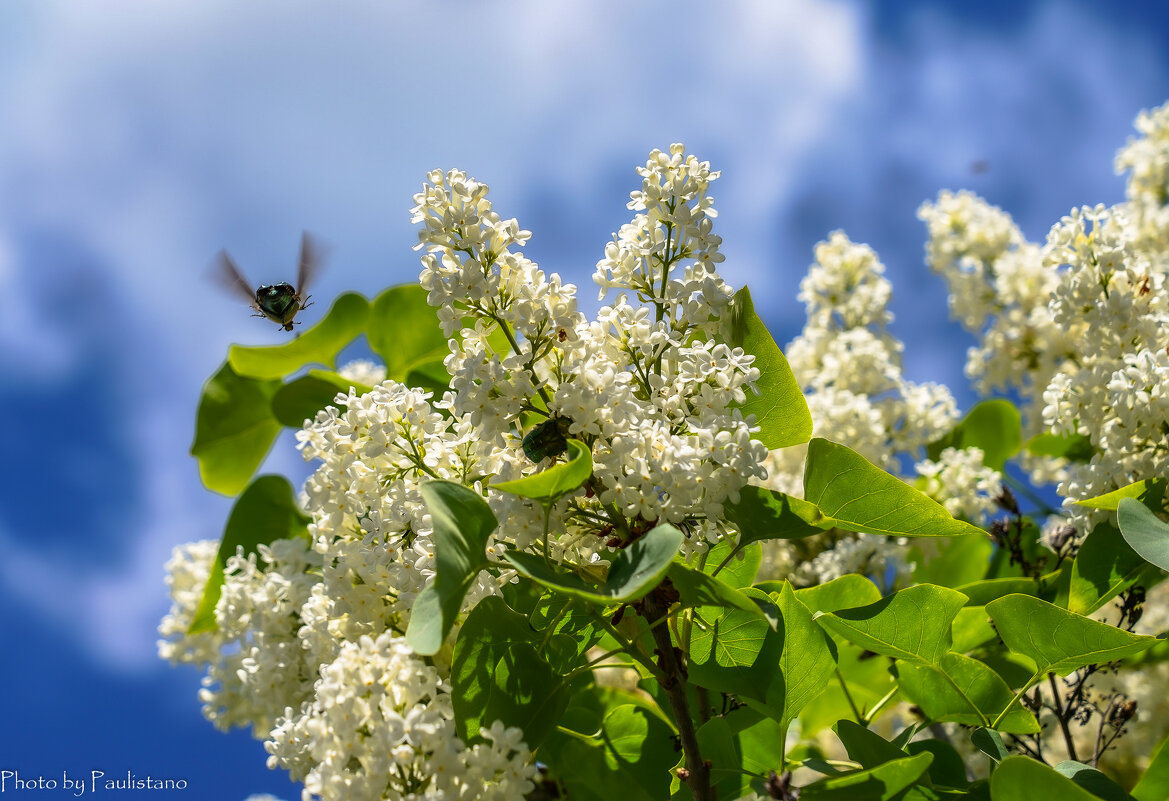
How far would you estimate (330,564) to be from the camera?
5.34ft

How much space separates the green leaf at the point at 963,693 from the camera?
1547mm

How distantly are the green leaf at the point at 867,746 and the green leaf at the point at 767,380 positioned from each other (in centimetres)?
47

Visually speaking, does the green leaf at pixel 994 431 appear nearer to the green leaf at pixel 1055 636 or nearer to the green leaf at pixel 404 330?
the green leaf at pixel 1055 636

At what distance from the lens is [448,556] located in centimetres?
113

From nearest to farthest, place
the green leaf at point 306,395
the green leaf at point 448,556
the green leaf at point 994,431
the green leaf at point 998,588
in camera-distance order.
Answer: the green leaf at point 448,556 → the green leaf at point 998,588 → the green leaf at point 306,395 → the green leaf at point 994,431

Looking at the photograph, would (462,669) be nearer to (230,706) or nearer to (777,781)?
(777,781)

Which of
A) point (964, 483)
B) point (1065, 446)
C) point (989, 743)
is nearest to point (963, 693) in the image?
point (989, 743)

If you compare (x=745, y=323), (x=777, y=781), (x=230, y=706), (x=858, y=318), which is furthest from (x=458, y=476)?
(x=858, y=318)

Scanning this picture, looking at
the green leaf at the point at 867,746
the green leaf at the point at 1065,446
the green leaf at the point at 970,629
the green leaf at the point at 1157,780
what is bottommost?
the green leaf at the point at 1157,780

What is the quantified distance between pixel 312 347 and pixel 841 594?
163 centimetres

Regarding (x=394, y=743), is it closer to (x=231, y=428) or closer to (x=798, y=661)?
(x=798, y=661)

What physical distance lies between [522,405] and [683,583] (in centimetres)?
36

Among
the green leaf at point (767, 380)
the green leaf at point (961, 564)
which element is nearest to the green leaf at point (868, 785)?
the green leaf at point (767, 380)

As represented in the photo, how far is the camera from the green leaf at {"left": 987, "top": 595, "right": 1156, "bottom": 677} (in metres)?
1.42
